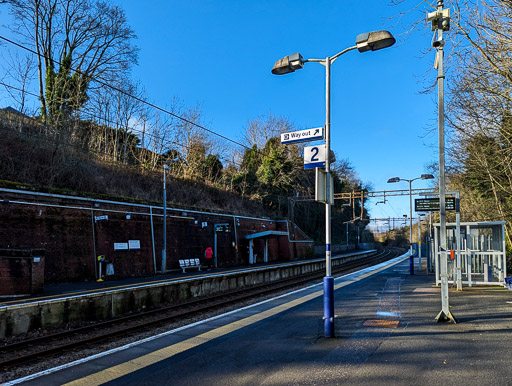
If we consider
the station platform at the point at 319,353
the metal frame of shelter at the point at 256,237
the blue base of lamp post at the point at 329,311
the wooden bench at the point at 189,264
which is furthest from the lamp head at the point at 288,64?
the metal frame of shelter at the point at 256,237

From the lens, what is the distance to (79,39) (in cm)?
3475

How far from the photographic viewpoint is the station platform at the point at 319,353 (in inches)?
214

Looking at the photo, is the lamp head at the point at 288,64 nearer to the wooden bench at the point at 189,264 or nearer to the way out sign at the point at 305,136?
the way out sign at the point at 305,136

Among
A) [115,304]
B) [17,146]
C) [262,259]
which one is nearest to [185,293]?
[115,304]

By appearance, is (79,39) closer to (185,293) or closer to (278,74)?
(185,293)

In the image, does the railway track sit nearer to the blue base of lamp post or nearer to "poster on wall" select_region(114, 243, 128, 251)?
the blue base of lamp post

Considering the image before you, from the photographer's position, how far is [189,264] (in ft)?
89.1

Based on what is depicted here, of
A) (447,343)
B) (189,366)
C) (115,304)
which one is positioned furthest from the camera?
(115,304)

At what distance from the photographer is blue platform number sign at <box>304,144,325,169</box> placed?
27.0 feet

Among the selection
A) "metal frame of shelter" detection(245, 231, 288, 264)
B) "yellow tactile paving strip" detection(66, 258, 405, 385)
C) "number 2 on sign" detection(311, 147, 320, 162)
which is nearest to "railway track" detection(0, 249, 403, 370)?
"yellow tactile paving strip" detection(66, 258, 405, 385)

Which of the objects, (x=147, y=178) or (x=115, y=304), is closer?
(x=115, y=304)

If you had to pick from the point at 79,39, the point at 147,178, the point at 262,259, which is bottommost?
the point at 262,259

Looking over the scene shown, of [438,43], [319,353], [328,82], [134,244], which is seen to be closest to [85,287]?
[134,244]

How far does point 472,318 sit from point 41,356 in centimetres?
939
